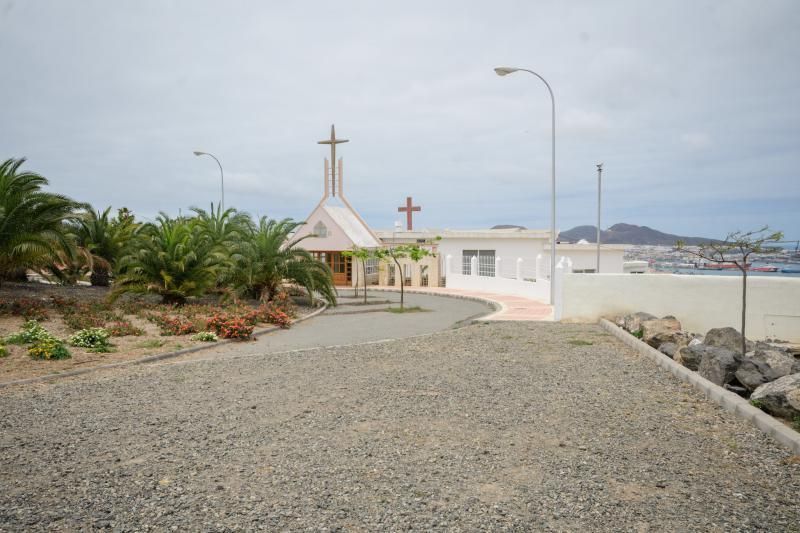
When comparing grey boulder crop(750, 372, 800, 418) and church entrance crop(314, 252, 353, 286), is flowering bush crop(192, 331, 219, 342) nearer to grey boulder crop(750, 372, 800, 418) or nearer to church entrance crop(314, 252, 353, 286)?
grey boulder crop(750, 372, 800, 418)

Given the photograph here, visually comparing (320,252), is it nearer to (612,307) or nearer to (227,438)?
(612,307)

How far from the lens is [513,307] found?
19.0 m

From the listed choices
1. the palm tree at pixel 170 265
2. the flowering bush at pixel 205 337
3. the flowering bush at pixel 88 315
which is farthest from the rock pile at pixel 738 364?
the palm tree at pixel 170 265

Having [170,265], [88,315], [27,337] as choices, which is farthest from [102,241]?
[27,337]

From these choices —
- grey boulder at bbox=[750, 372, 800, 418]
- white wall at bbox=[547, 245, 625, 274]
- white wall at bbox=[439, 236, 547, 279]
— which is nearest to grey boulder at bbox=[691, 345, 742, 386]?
grey boulder at bbox=[750, 372, 800, 418]

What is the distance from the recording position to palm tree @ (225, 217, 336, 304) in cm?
1808

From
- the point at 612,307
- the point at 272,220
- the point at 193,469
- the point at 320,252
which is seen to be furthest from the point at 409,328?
the point at 320,252

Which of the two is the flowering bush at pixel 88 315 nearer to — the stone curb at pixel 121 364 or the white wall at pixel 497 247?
the stone curb at pixel 121 364

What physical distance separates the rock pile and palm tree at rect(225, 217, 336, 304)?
1094 cm

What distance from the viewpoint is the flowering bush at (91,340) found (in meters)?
10.0

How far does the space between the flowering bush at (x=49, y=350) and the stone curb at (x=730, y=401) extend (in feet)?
30.9

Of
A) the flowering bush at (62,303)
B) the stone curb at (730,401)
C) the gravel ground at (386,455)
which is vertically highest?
the flowering bush at (62,303)

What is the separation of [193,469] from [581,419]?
12.5ft

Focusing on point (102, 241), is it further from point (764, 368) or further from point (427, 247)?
point (764, 368)
